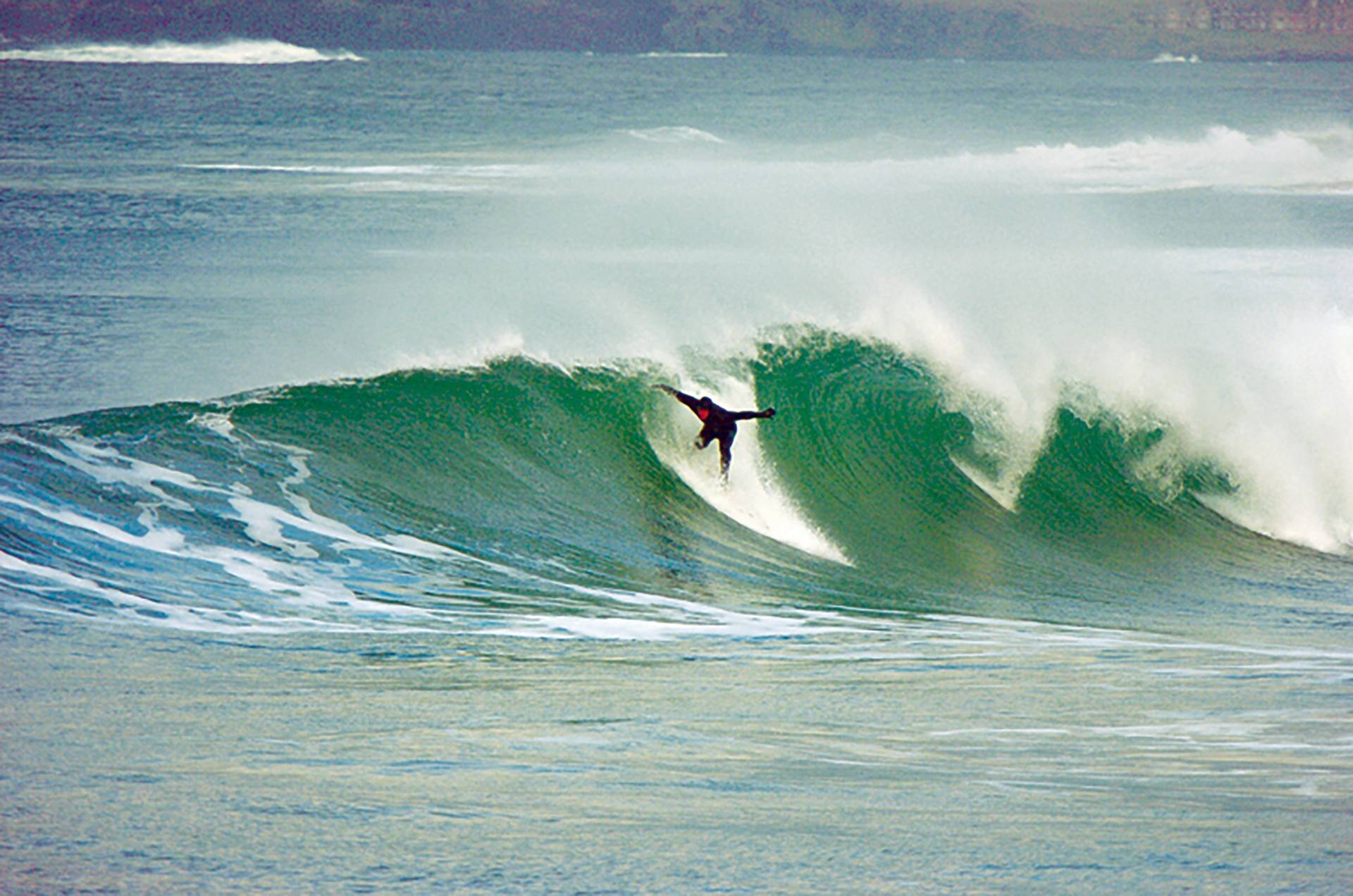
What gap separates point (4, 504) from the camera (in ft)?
28.6

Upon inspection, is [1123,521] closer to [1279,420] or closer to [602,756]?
[1279,420]

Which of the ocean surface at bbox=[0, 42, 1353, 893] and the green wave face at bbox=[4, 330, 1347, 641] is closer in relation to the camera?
the ocean surface at bbox=[0, 42, 1353, 893]

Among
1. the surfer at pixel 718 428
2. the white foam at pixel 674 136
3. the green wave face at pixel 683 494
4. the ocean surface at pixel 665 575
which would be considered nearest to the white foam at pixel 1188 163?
the white foam at pixel 674 136

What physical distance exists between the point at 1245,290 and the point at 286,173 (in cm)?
2855

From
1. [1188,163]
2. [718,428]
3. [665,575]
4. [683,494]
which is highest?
[1188,163]

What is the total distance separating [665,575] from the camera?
29.7ft

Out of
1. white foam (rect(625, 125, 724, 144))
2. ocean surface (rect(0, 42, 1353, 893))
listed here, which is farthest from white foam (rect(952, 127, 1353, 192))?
ocean surface (rect(0, 42, 1353, 893))

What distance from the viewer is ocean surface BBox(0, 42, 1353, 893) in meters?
4.52

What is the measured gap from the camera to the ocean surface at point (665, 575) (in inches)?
178

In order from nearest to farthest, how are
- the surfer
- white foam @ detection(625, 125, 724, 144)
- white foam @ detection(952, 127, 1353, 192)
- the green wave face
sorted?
the green wave face
the surfer
white foam @ detection(952, 127, 1353, 192)
white foam @ detection(625, 125, 724, 144)

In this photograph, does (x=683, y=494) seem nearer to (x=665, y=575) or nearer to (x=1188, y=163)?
(x=665, y=575)

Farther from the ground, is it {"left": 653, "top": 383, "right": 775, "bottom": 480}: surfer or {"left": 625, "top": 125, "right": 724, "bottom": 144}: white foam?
{"left": 625, "top": 125, "right": 724, "bottom": 144}: white foam

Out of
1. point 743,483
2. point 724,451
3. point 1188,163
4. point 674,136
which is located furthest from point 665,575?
point 674,136

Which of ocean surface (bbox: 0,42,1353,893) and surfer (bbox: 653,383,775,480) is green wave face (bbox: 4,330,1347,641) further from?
surfer (bbox: 653,383,775,480)
